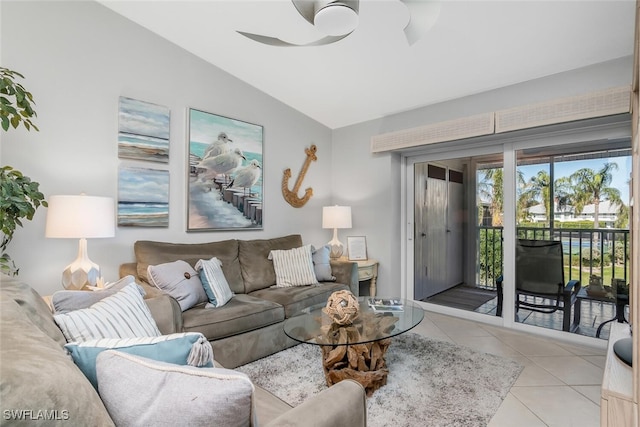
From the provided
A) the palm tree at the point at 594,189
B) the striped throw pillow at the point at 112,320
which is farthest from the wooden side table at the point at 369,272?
the striped throw pillow at the point at 112,320

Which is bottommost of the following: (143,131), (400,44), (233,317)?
(233,317)

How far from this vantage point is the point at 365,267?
3904mm

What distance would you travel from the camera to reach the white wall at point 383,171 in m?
3.27

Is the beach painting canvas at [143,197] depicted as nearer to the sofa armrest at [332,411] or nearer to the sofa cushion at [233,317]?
the sofa cushion at [233,317]

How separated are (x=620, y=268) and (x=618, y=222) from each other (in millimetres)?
401

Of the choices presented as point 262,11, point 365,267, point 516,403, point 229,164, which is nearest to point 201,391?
point 516,403

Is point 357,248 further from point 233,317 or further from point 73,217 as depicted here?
point 73,217

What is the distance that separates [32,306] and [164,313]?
2.52 feet

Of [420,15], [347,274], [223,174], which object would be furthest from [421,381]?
[223,174]

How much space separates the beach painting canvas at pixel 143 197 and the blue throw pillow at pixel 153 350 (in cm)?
214

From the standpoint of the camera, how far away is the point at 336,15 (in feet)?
5.24

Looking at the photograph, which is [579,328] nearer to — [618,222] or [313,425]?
[618,222]

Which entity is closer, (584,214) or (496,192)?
(584,214)

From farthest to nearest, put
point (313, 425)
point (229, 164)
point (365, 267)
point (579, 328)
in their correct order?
point (365, 267) → point (229, 164) → point (579, 328) → point (313, 425)
